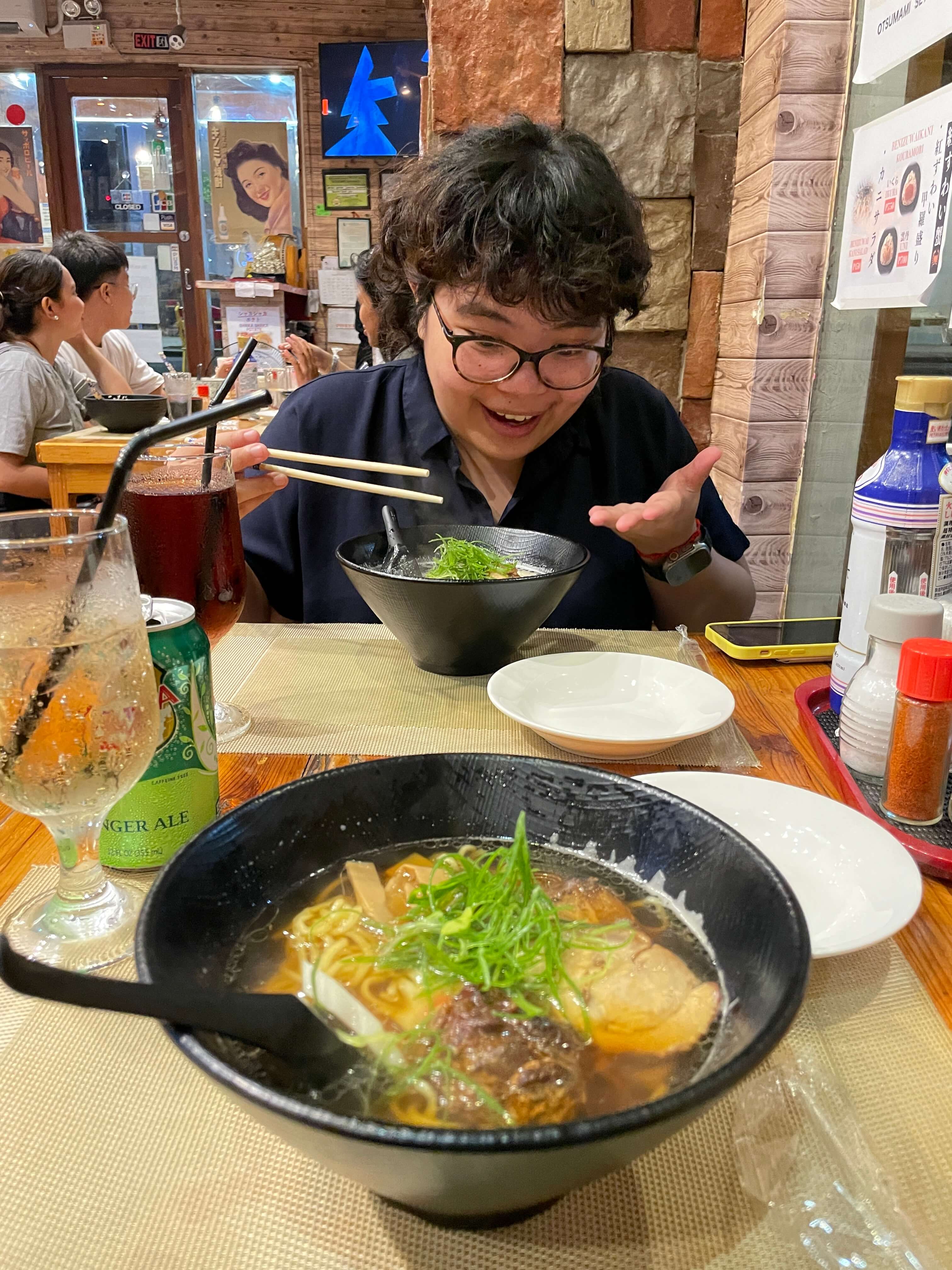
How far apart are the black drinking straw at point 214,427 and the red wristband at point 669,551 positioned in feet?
2.43

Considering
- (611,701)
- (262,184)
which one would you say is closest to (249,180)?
(262,184)

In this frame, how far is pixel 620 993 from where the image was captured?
593 millimetres

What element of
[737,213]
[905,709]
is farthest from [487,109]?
[905,709]

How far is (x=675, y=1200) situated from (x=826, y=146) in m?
2.49

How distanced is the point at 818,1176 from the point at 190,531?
0.89 metres

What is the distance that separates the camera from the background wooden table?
77 centimetres

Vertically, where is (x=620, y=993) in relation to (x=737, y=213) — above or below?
below

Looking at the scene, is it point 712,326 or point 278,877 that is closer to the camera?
point 278,877

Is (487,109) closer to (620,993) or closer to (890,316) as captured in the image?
(890,316)

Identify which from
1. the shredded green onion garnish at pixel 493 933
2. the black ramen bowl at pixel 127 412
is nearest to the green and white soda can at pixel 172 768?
the shredded green onion garnish at pixel 493 933

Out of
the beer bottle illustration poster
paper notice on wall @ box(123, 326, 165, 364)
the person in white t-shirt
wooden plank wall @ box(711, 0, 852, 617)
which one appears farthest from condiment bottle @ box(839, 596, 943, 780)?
the beer bottle illustration poster

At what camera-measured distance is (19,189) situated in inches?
279

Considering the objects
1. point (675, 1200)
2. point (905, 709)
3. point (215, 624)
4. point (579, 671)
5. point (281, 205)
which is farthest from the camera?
point (281, 205)

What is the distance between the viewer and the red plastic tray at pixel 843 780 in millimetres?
858
